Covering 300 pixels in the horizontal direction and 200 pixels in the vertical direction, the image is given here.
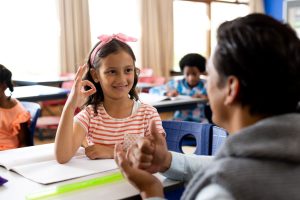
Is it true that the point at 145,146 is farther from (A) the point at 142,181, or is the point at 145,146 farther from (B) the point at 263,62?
(B) the point at 263,62

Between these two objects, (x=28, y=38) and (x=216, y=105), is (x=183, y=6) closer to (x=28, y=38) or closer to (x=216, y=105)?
(x=28, y=38)

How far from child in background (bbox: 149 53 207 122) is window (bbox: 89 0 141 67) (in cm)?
245

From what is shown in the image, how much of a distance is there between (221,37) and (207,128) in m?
1.06

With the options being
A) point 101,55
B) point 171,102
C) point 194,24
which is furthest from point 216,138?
point 194,24

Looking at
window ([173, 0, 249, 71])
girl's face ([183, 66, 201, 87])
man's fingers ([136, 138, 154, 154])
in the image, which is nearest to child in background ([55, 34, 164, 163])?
man's fingers ([136, 138, 154, 154])

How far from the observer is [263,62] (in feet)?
2.25

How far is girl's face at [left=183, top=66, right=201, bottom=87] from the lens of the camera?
11.9 ft

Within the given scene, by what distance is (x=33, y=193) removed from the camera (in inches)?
44.1

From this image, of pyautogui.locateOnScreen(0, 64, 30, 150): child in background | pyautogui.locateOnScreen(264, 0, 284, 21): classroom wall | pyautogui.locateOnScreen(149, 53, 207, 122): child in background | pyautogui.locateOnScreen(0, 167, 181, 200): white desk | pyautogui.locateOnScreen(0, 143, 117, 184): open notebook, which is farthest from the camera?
pyautogui.locateOnScreen(264, 0, 284, 21): classroom wall

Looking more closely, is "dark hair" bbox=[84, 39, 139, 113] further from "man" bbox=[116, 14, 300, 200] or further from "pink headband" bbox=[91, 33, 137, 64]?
"man" bbox=[116, 14, 300, 200]

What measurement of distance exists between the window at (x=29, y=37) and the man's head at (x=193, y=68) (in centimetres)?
282

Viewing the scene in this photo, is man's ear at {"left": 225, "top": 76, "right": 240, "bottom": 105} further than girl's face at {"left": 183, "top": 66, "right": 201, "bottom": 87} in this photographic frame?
No

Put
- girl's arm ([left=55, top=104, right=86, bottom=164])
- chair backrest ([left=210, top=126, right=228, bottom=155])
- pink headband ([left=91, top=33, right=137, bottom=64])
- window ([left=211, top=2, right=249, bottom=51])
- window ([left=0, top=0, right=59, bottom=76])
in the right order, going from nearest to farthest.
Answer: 1. girl's arm ([left=55, top=104, right=86, bottom=164])
2. chair backrest ([left=210, top=126, right=228, bottom=155])
3. pink headband ([left=91, top=33, right=137, bottom=64])
4. window ([left=0, top=0, right=59, bottom=76])
5. window ([left=211, top=2, right=249, bottom=51])

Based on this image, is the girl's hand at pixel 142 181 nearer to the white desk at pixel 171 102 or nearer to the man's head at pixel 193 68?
the white desk at pixel 171 102
